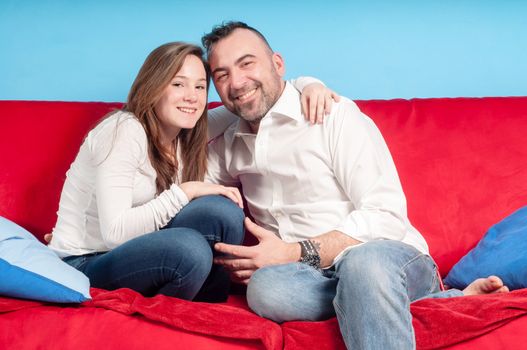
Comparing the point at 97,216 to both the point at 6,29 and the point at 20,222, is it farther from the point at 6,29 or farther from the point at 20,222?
the point at 6,29

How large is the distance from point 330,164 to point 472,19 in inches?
42.8

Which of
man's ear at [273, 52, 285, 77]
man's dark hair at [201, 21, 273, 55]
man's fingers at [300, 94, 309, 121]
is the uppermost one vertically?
man's dark hair at [201, 21, 273, 55]

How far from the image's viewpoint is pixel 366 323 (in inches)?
63.3

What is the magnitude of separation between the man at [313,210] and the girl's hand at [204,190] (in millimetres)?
→ 107

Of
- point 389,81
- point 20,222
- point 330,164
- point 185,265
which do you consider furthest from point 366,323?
point 389,81

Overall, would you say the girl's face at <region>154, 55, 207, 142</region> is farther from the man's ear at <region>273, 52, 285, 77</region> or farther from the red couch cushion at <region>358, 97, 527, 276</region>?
the red couch cushion at <region>358, 97, 527, 276</region>

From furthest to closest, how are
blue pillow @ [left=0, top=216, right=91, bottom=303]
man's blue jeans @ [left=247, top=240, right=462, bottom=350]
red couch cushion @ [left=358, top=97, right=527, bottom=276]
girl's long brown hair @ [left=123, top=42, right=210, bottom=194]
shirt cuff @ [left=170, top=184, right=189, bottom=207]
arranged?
1. red couch cushion @ [left=358, top=97, right=527, bottom=276]
2. girl's long brown hair @ [left=123, top=42, right=210, bottom=194]
3. shirt cuff @ [left=170, top=184, right=189, bottom=207]
4. blue pillow @ [left=0, top=216, right=91, bottom=303]
5. man's blue jeans @ [left=247, top=240, right=462, bottom=350]

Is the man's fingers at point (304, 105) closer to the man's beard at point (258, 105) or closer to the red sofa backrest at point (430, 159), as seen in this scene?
the man's beard at point (258, 105)

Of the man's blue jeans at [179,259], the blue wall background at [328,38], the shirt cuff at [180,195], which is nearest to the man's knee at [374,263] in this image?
the man's blue jeans at [179,259]

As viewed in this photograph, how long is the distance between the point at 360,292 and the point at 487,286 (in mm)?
448

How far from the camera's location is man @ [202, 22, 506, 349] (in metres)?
1.67

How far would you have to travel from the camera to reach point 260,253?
1960 mm

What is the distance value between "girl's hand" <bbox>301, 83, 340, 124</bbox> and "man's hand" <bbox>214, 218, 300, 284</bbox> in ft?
1.22

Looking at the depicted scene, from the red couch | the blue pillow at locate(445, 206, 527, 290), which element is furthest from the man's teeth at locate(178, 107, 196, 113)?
the blue pillow at locate(445, 206, 527, 290)
